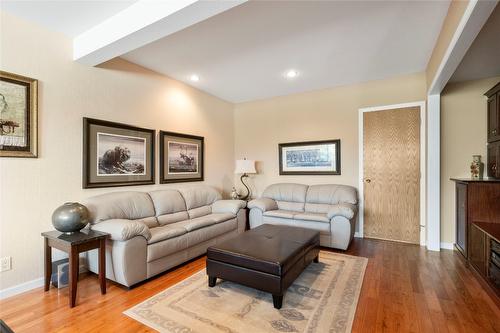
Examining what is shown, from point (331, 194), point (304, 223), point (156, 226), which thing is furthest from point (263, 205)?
point (156, 226)

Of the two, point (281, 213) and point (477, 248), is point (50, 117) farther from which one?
point (477, 248)

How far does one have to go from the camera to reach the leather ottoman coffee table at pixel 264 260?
2.04 meters

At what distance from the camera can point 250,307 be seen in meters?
2.06

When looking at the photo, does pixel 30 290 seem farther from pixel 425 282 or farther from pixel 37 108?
pixel 425 282

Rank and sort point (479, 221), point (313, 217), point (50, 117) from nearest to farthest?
1. point (50, 117)
2. point (479, 221)
3. point (313, 217)

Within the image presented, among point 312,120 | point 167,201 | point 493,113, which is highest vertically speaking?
point 312,120

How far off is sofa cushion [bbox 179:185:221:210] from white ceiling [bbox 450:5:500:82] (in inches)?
152

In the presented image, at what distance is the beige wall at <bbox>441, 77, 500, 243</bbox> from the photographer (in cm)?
340

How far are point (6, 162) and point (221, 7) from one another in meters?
2.37

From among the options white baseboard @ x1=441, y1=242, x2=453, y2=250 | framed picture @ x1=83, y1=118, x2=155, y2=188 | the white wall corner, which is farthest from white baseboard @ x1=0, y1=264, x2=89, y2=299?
white baseboard @ x1=441, y1=242, x2=453, y2=250

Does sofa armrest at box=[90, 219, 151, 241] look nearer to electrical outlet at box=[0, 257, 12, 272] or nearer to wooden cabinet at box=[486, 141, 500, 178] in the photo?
electrical outlet at box=[0, 257, 12, 272]

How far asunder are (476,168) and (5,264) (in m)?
5.53

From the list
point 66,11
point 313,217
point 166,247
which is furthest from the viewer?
point 313,217

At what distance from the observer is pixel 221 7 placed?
5.82 ft
